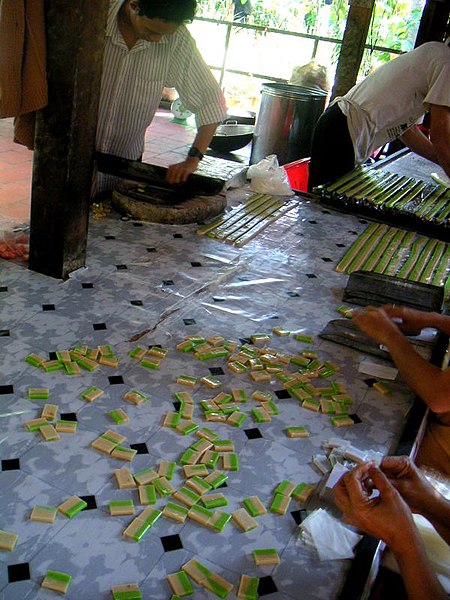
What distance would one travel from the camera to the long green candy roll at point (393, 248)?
398 cm

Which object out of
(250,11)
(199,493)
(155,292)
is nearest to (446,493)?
(199,493)

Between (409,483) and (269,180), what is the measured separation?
360cm

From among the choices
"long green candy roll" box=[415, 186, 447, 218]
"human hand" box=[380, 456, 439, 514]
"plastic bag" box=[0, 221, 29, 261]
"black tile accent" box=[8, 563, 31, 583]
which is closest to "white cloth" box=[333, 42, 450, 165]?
"long green candy roll" box=[415, 186, 447, 218]

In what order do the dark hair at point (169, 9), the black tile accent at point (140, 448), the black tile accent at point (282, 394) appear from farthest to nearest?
1. the dark hair at point (169, 9)
2. the black tile accent at point (282, 394)
3. the black tile accent at point (140, 448)

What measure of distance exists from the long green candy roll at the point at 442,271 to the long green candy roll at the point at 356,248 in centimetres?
53

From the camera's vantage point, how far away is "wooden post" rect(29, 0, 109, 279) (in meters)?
2.76

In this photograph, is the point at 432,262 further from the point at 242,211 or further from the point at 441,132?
the point at 242,211

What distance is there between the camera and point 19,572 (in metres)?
1.62

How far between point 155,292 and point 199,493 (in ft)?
4.73

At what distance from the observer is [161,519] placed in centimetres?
187

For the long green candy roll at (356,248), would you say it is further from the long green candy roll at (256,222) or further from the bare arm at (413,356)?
the bare arm at (413,356)

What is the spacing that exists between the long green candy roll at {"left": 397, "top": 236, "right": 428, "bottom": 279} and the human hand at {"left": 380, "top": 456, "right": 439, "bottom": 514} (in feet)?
7.05

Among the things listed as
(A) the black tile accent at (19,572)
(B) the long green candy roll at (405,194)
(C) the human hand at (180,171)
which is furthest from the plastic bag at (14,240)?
(B) the long green candy roll at (405,194)

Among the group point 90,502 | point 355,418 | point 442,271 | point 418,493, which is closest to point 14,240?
point 90,502
